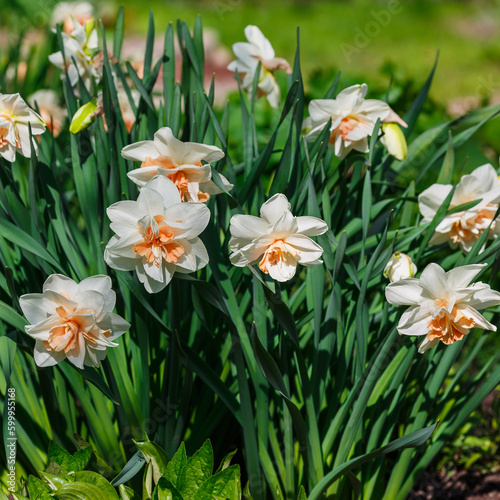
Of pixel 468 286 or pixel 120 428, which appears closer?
pixel 468 286

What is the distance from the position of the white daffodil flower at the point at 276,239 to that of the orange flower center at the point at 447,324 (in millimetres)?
212

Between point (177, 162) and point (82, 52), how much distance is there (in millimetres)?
567

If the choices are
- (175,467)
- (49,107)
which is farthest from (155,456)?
(49,107)

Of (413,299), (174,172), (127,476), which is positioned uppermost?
(174,172)

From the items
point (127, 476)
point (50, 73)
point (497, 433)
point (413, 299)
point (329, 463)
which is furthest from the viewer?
point (50, 73)

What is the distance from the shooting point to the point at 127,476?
1.04 metres

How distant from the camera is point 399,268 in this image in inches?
40.7

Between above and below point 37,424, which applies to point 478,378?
above

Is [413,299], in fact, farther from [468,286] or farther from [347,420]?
[347,420]

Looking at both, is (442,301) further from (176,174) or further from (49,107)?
(49,107)

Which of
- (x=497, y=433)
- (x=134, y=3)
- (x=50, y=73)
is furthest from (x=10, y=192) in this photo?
(x=134, y=3)

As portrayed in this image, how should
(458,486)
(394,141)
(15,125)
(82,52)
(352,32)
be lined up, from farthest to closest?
(352,32) → (458,486) → (82,52) → (394,141) → (15,125)

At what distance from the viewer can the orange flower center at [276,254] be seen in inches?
36.1

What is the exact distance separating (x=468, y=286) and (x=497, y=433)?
816 millimetres
